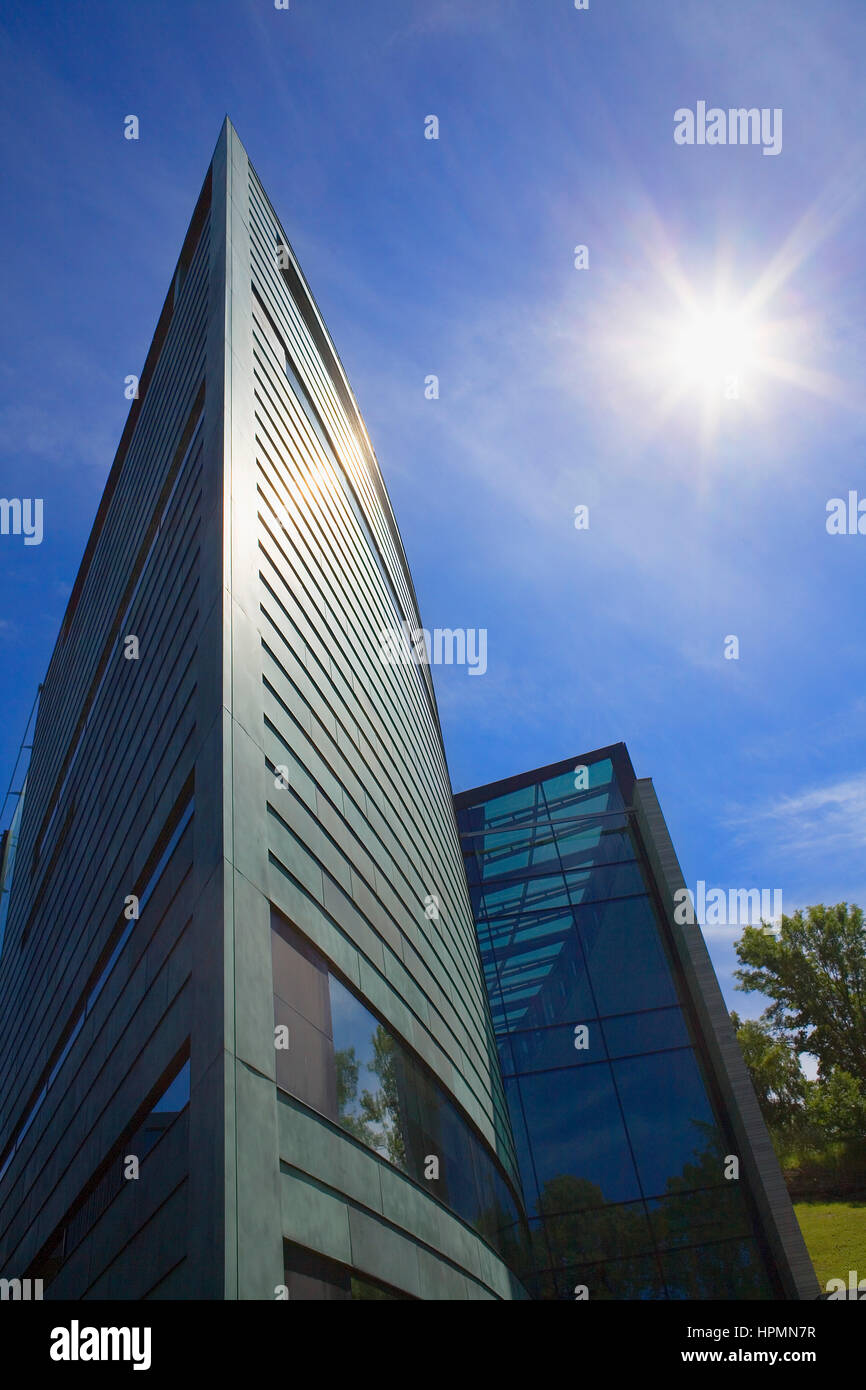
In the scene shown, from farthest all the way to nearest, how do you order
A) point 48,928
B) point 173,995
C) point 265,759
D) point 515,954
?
point 515,954 < point 48,928 < point 265,759 < point 173,995

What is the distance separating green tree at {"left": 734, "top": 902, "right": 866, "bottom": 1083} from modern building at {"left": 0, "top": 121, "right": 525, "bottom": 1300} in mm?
23127

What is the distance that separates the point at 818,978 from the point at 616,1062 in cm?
Answer: 2258

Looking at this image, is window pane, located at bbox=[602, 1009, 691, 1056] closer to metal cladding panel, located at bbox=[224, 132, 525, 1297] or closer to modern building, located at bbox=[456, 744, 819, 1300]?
modern building, located at bbox=[456, 744, 819, 1300]

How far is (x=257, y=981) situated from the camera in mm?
5820

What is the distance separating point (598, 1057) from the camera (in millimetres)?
16422

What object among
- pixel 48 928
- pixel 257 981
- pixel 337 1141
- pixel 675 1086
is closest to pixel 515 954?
pixel 675 1086

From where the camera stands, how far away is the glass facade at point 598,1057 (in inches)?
561

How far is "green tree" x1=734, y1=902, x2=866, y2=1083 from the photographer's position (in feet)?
108

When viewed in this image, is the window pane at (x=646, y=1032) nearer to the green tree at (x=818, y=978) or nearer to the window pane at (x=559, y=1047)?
the window pane at (x=559, y=1047)

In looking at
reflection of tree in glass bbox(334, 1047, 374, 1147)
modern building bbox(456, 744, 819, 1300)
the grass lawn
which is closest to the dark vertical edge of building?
modern building bbox(456, 744, 819, 1300)

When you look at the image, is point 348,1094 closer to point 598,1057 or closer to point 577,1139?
point 577,1139

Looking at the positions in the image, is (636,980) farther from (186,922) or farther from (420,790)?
(186,922)

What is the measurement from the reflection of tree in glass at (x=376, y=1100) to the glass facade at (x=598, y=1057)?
8.32m
